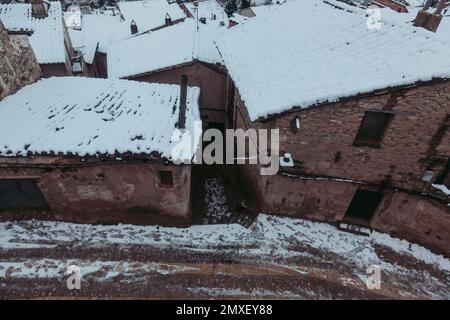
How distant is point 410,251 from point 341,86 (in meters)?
7.15

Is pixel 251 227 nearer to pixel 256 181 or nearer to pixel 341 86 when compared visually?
pixel 256 181

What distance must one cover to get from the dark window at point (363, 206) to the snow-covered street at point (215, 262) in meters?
0.75

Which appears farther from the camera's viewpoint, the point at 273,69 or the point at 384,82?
the point at 273,69

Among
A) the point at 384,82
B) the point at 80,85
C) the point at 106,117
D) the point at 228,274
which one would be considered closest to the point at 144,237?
the point at 228,274

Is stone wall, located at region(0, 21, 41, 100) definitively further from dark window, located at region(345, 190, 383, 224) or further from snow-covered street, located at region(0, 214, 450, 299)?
dark window, located at region(345, 190, 383, 224)

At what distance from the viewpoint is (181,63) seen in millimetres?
17172

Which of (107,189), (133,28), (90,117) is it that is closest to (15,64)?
(90,117)

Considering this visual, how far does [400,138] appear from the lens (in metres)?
10.4

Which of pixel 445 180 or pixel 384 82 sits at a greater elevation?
pixel 384 82

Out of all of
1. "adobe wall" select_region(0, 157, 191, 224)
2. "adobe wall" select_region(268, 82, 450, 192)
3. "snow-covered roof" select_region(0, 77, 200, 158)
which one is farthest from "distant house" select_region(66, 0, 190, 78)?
"adobe wall" select_region(268, 82, 450, 192)

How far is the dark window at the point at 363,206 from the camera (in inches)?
481

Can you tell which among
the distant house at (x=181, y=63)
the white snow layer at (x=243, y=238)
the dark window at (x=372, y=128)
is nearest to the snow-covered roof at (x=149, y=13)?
the distant house at (x=181, y=63)

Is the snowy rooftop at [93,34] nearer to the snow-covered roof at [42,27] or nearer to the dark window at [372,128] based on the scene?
the snow-covered roof at [42,27]
